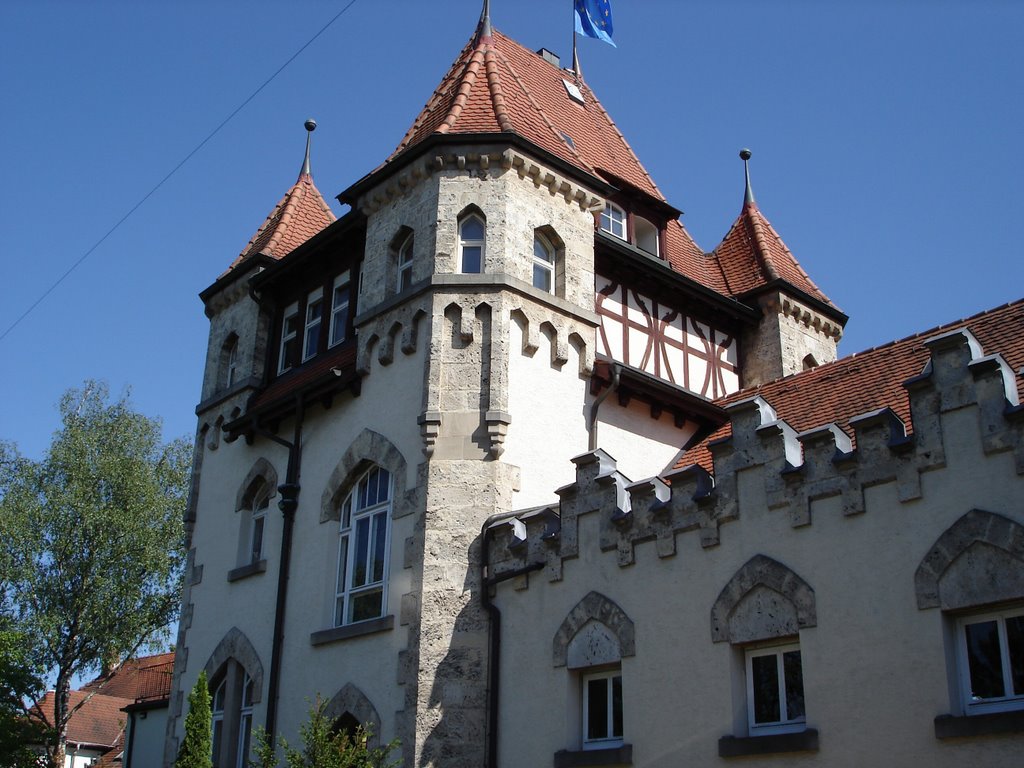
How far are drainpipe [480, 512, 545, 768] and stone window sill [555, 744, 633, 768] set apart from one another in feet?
3.61

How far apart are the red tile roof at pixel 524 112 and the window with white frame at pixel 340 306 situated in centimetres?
246

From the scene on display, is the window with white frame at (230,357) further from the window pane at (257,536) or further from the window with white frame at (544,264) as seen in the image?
the window with white frame at (544,264)

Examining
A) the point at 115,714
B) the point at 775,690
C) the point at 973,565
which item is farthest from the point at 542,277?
the point at 115,714

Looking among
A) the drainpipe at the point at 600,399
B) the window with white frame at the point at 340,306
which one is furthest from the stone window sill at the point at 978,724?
the window with white frame at the point at 340,306

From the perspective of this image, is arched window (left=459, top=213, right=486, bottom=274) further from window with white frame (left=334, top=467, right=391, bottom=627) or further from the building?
window with white frame (left=334, top=467, right=391, bottom=627)

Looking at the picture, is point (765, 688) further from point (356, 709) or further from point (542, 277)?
point (542, 277)

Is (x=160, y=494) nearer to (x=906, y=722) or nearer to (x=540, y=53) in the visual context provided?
(x=540, y=53)

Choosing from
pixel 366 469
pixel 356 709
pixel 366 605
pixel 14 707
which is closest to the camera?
pixel 356 709

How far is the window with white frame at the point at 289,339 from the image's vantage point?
19547 mm

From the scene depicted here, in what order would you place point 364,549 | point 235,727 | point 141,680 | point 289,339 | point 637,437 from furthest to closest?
point 141,680, point 289,339, point 235,727, point 637,437, point 364,549

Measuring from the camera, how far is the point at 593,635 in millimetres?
12508

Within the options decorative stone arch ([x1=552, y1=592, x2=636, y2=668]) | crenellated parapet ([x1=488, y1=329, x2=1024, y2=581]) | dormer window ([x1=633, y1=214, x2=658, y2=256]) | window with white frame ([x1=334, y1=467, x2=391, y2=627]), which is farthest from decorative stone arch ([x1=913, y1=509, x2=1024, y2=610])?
dormer window ([x1=633, y1=214, x2=658, y2=256])

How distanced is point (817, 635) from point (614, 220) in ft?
34.1

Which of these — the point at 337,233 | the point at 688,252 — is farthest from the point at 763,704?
the point at 688,252
